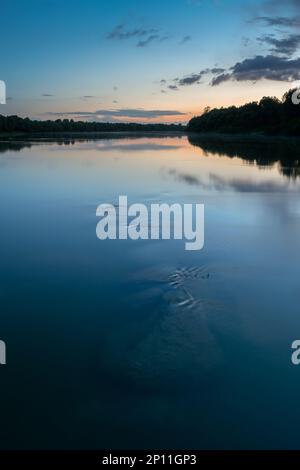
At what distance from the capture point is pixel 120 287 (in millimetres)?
6688

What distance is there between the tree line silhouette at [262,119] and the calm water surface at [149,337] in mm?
54373

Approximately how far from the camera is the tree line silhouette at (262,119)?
6266cm

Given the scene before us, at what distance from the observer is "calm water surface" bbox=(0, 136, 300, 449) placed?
12.6ft

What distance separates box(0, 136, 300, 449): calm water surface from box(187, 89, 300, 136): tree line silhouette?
54373mm

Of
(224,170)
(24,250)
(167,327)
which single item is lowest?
(167,327)

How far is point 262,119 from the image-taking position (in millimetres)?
80000

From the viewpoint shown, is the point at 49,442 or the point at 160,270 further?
the point at 160,270

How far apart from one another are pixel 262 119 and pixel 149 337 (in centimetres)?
8046

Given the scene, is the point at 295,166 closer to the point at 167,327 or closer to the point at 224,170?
the point at 224,170

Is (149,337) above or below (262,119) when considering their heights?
below

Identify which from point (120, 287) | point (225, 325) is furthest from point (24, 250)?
point (225, 325)

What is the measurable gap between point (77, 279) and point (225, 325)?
2.53m

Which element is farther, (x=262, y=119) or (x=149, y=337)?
(x=262, y=119)

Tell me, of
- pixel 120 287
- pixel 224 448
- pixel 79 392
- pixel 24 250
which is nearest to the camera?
pixel 224 448
